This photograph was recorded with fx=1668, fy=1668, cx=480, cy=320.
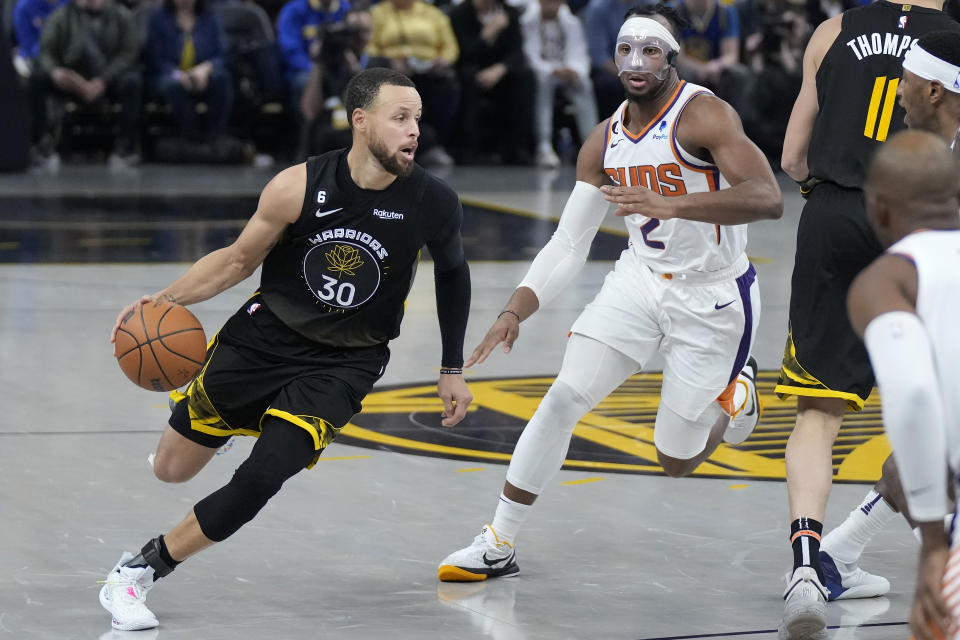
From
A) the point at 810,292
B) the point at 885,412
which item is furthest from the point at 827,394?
the point at 885,412

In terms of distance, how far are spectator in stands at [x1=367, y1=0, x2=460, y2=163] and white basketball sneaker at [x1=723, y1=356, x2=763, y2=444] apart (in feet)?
36.3

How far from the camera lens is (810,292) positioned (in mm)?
5355

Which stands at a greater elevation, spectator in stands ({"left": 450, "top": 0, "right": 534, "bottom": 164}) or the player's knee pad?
spectator in stands ({"left": 450, "top": 0, "right": 534, "bottom": 164})

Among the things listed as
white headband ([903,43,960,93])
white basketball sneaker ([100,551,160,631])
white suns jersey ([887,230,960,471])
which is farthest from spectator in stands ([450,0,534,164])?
white suns jersey ([887,230,960,471])

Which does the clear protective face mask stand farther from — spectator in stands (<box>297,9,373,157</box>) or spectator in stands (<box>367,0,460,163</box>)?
spectator in stands (<box>297,9,373,157</box>)

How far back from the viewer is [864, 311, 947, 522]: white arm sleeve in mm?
3223

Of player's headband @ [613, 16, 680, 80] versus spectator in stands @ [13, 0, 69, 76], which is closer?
player's headband @ [613, 16, 680, 80]

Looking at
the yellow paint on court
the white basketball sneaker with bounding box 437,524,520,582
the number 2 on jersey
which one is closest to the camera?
the white basketball sneaker with bounding box 437,524,520,582

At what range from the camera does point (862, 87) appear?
17.6ft

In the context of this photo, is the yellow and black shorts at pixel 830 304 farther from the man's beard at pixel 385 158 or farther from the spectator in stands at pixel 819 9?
the spectator in stands at pixel 819 9

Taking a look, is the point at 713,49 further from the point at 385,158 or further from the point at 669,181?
the point at 385,158

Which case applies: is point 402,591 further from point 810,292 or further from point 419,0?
point 419,0

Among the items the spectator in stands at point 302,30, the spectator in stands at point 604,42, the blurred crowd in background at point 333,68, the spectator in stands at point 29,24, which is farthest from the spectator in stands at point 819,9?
the spectator in stands at point 29,24

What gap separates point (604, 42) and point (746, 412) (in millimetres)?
13364
